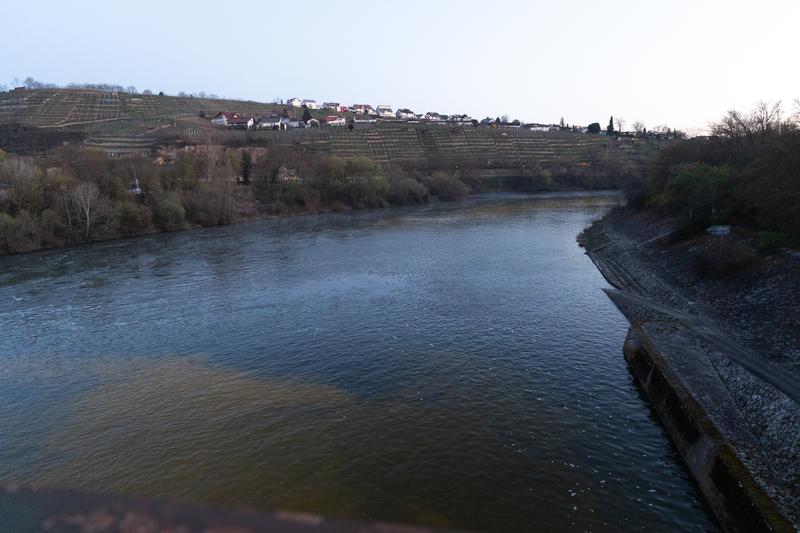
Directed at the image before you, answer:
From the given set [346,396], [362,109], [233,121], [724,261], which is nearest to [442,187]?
[724,261]

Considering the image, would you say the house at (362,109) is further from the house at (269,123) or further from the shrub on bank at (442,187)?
the shrub on bank at (442,187)

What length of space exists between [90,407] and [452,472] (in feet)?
37.2

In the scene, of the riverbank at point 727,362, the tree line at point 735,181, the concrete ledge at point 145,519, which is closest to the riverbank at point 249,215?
the tree line at point 735,181

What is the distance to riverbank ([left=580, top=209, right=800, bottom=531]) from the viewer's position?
33.0 feet

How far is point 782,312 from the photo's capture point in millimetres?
17734

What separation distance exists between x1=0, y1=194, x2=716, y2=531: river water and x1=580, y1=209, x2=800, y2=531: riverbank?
80 cm

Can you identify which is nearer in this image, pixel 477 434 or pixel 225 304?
pixel 477 434

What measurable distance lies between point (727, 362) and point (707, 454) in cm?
570

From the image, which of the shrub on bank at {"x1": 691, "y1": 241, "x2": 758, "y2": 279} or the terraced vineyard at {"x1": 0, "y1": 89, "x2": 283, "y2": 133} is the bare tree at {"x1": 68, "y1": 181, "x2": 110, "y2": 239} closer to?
the shrub on bank at {"x1": 691, "y1": 241, "x2": 758, "y2": 279}

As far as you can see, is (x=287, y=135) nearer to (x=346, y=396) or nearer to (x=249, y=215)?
(x=249, y=215)

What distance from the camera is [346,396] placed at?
49.5 feet

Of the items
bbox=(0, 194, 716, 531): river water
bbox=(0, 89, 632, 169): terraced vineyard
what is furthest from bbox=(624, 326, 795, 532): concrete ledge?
bbox=(0, 89, 632, 169): terraced vineyard

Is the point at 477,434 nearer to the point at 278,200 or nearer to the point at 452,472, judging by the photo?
the point at 452,472

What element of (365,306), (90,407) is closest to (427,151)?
(365,306)
